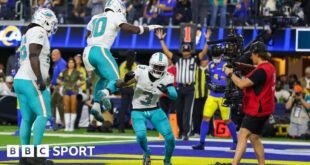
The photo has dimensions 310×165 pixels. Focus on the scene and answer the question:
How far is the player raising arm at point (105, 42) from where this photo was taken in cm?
1260

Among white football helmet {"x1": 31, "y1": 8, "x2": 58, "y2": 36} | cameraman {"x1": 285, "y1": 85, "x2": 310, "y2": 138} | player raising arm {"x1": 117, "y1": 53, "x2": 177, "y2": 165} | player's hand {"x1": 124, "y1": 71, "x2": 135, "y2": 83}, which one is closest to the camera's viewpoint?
white football helmet {"x1": 31, "y1": 8, "x2": 58, "y2": 36}

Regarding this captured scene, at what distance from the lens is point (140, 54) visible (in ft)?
83.0

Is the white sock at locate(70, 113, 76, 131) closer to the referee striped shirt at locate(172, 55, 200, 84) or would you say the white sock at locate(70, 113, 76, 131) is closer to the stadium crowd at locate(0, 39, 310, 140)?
the stadium crowd at locate(0, 39, 310, 140)

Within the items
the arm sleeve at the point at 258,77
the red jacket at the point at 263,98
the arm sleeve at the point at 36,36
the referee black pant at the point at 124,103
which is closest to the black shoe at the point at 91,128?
the referee black pant at the point at 124,103

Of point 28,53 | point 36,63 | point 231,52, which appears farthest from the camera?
point 231,52

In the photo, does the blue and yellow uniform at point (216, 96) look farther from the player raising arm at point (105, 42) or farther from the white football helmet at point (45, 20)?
the white football helmet at point (45, 20)

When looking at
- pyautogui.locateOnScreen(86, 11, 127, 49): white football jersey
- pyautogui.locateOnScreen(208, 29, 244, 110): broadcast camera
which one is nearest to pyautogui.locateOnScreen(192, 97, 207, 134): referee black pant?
pyautogui.locateOnScreen(208, 29, 244, 110): broadcast camera

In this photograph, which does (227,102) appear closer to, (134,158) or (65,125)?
(134,158)

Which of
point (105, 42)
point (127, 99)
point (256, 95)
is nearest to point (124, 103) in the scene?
point (127, 99)

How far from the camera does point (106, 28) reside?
1270 cm

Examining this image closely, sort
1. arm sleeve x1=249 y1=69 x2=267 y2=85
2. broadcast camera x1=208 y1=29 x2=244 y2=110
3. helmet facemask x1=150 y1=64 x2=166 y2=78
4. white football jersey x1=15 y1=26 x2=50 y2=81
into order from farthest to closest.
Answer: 1. broadcast camera x1=208 y1=29 x2=244 y2=110
2. helmet facemask x1=150 y1=64 x2=166 y2=78
3. white football jersey x1=15 y1=26 x2=50 y2=81
4. arm sleeve x1=249 y1=69 x2=267 y2=85

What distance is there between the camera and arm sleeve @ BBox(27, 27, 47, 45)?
11.9m

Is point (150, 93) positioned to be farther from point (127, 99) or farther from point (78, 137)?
point (127, 99)

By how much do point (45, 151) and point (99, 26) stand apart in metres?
1.93
